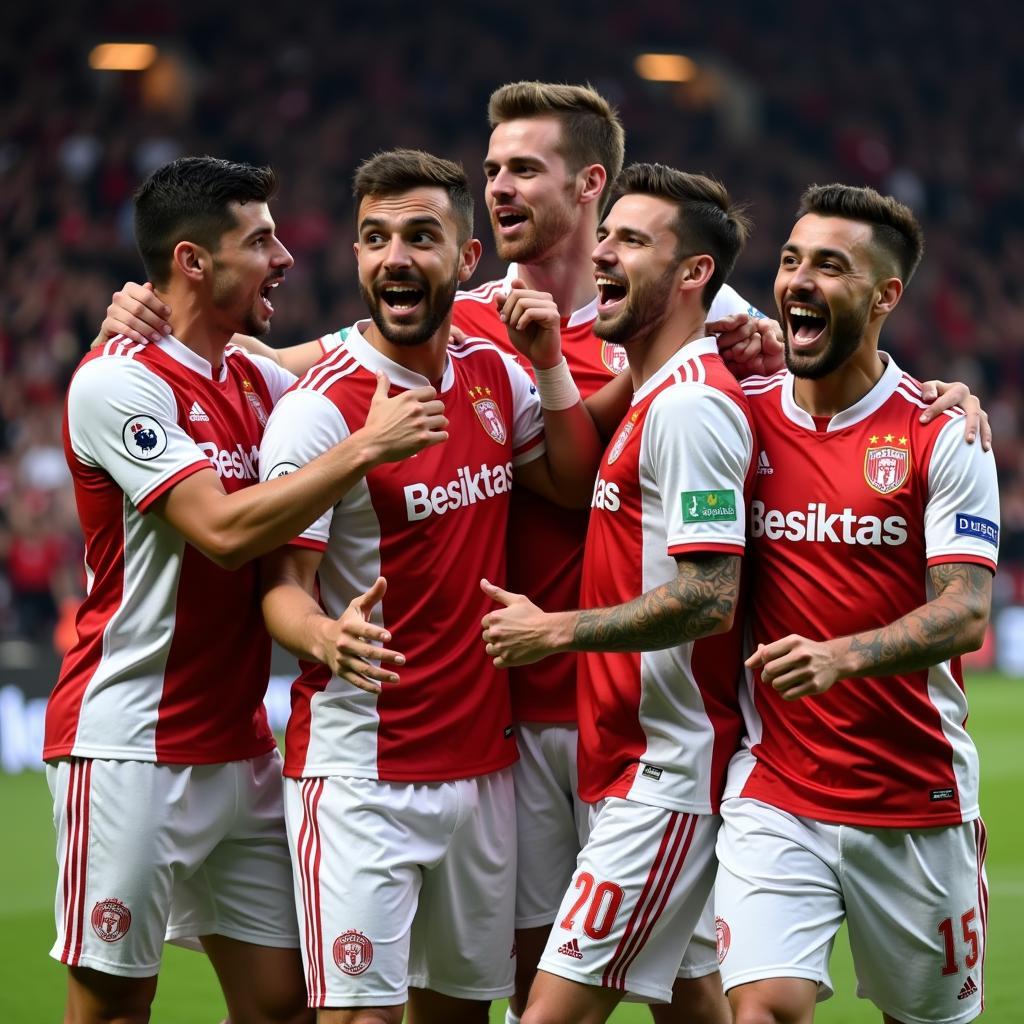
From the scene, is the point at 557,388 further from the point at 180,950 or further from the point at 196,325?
the point at 180,950

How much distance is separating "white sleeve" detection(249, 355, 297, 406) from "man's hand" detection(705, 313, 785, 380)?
1297 millimetres

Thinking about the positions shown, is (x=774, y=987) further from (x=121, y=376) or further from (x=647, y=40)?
(x=647, y=40)

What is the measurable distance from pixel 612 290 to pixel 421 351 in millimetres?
566

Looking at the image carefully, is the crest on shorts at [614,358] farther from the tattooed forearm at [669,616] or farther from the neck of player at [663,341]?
the tattooed forearm at [669,616]

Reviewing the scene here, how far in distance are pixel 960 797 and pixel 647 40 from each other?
22531 mm

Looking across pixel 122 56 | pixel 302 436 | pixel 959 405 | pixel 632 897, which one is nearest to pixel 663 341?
pixel 959 405

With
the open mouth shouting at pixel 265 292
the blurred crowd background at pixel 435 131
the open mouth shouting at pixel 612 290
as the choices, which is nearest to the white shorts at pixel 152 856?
the open mouth shouting at pixel 265 292

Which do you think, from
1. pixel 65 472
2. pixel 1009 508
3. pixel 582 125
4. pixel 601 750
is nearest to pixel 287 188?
pixel 65 472

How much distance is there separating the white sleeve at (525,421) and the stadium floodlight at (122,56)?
17888mm

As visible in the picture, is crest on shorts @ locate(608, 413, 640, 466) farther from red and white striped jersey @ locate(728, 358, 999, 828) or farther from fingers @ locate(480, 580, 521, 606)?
fingers @ locate(480, 580, 521, 606)

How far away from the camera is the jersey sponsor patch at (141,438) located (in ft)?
14.5

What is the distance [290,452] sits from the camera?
14.5ft

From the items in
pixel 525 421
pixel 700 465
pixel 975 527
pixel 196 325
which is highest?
pixel 196 325

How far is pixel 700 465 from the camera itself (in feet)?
14.1
